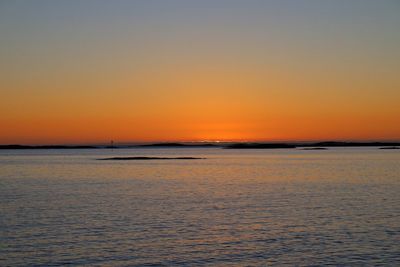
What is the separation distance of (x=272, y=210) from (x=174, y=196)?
12365mm

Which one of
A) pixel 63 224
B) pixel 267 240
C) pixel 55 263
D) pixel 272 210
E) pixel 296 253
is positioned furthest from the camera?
pixel 272 210

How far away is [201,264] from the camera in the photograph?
20.4 m

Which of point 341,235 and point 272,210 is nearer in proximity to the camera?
point 341,235

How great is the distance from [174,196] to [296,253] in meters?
24.0

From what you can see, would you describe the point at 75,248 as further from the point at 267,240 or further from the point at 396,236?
the point at 396,236

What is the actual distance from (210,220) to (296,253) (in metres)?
9.28

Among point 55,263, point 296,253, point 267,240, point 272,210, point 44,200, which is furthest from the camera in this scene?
point 44,200

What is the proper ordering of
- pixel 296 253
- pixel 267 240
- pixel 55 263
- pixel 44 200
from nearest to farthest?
pixel 55 263, pixel 296 253, pixel 267 240, pixel 44 200

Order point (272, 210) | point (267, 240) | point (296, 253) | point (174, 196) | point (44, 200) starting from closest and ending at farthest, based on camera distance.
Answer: point (296, 253)
point (267, 240)
point (272, 210)
point (44, 200)
point (174, 196)

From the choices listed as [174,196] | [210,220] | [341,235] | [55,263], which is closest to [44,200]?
[174,196]

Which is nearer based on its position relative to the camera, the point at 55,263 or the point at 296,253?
the point at 55,263

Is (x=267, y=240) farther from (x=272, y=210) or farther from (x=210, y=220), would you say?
(x=272, y=210)

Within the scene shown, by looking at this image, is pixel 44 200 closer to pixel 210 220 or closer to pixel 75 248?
pixel 210 220

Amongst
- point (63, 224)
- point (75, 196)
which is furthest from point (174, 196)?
point (63, 224)
